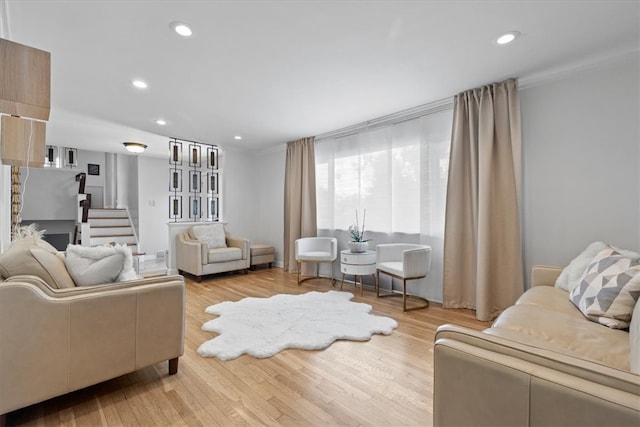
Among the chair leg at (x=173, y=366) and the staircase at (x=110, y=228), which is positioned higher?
the staircase at (x=110, y=228)

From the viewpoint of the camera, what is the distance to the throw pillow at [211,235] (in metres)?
5.01

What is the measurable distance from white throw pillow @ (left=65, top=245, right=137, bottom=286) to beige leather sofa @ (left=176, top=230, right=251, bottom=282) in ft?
8.80

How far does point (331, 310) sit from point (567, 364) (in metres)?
2.57

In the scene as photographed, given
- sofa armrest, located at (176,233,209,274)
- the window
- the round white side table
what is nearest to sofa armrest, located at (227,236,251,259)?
sofa armrest, located at (176,233,209,274)

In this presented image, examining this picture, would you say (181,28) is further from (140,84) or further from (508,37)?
(508,37)

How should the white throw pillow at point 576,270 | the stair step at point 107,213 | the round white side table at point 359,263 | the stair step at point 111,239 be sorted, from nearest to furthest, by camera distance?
the white throw pillow at point 576,270, the round white side table at point 359,263, the stair step at point 111,239, the stair step at point 107,213

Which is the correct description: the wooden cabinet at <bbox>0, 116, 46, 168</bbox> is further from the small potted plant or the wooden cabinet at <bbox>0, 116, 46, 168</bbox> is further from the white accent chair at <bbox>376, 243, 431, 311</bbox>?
the small potted plant

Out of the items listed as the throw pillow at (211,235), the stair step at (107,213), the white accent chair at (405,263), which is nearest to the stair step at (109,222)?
the stair step at (107,213)

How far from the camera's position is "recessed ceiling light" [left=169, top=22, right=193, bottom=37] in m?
2.01

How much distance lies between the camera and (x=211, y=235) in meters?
5.12

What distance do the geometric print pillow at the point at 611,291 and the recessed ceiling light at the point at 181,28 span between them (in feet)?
10.2

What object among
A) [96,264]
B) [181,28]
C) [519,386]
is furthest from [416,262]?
[181,28]

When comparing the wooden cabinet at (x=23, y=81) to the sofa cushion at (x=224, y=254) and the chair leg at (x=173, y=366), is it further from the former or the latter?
the sofa cushion at (x=224, y=254)

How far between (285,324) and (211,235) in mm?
2890
